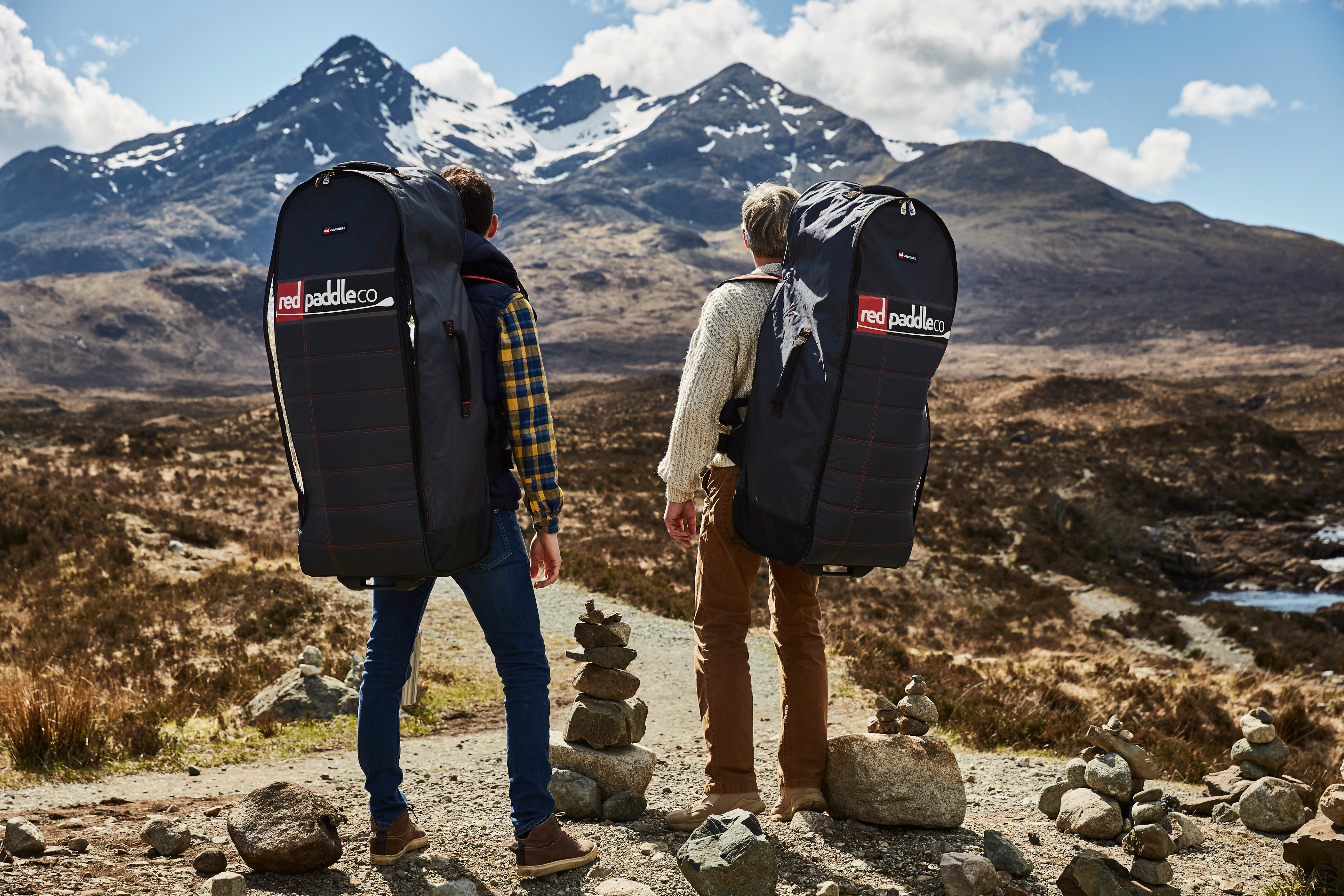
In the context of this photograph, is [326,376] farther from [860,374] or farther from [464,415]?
[860,374]

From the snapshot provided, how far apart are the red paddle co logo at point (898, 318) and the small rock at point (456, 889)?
91.2 inches

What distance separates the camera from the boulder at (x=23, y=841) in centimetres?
306

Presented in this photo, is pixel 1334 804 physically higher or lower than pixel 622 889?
higher

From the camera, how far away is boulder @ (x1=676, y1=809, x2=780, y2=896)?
9.16 ft

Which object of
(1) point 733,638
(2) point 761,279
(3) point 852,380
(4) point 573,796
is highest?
(2) point 761,279

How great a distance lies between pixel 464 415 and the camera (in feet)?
9.07

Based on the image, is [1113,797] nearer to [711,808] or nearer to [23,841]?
[711,808]

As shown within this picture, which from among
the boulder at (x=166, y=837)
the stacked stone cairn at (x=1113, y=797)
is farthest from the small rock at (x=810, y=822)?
the boulder at (x=166, y=837)

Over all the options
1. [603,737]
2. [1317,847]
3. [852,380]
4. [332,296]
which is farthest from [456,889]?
[1317,847]

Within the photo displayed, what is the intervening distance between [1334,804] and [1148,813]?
0.63 metres

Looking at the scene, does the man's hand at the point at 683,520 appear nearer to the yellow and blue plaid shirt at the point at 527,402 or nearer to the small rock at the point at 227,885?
the yellow and blue plaid shirt at the point at 527,402

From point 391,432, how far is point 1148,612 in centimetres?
1917

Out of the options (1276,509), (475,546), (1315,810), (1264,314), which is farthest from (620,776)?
(1264,314)

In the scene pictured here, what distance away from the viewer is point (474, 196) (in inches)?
122
